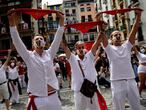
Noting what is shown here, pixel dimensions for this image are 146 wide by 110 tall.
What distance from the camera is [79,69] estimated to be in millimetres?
7078

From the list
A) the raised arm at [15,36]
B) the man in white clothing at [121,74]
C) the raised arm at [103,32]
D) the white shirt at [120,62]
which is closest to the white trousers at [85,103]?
the man in white clothing at [121,74]

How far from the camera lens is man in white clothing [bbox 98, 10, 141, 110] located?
21.2ft

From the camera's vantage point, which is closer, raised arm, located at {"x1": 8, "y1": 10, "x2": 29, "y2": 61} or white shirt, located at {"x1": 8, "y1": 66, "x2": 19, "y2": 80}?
raised arm, located at {"x1": 8, "y1": 10, "x2": 29, "y2": 61}

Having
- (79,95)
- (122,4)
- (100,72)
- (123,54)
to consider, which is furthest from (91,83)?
(122,4)

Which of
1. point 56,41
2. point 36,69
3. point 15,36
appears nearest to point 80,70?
point 56,41

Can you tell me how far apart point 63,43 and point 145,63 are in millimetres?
5554

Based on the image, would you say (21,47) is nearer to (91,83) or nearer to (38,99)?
(38,99)

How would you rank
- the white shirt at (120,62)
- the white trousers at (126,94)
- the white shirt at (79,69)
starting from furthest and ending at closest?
the white shirt at (79,69), the white shirt at (120,62), the white trousers at (126,94)

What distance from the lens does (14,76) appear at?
15.0 meters

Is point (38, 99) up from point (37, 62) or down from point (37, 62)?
down

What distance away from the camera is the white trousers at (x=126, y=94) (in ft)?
21.1

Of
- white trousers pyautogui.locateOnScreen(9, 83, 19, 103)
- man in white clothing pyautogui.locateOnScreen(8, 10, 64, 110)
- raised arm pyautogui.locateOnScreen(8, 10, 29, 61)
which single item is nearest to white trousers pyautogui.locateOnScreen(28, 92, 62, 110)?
man in white clothing pyautogui.locateOnScreen(8, 10, 64, 110)

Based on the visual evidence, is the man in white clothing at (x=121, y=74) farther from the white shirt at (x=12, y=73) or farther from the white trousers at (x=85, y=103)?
the white shirt at (x=12, y=73)

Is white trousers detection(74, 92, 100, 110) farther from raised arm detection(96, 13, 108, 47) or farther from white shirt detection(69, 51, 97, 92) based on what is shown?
raised arm detection(96, 13, 108, 47)
